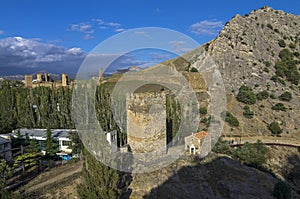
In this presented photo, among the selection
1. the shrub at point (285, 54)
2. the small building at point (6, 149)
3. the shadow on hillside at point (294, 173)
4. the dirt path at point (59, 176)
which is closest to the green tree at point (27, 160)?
the dirt path at point (59, 176)

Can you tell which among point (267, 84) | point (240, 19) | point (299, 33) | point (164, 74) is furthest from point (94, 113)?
point (299, 33)

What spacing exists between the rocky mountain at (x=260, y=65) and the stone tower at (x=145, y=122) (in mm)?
14833

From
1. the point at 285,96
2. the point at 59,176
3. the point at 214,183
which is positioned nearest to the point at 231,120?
the point at 285,96

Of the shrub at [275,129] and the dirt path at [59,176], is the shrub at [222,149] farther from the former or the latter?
the shrub at [275,129]

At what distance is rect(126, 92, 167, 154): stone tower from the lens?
9656mm

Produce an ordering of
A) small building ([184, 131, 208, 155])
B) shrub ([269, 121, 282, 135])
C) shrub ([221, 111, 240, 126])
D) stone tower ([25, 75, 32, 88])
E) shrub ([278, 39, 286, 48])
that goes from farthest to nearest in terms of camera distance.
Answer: shrub ([278, 39, 286, 48])
stone tower ([25, 75, 32, 88])
shrub ([221, 111, 240, 126])
shrub ([269, 121, 282, 135])
small building ([184, 131, 208, 155])

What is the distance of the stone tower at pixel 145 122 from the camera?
9.66 meters

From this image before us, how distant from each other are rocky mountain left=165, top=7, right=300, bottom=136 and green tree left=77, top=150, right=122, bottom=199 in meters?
17.0

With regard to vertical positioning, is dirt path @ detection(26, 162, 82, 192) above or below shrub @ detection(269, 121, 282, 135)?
above

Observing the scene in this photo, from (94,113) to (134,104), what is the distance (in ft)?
35.1

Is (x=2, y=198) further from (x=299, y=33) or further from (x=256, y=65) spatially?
(x=299, y=33)

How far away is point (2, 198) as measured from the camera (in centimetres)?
771

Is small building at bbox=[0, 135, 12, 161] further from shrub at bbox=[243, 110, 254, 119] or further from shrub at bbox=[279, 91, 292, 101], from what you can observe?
shrub at bbox=[279, 91, 292, 101]

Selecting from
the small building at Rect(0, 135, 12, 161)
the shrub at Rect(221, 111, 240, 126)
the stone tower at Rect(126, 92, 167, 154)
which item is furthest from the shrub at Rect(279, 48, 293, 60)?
the small building at Rect(0, 135, 12, 161)
